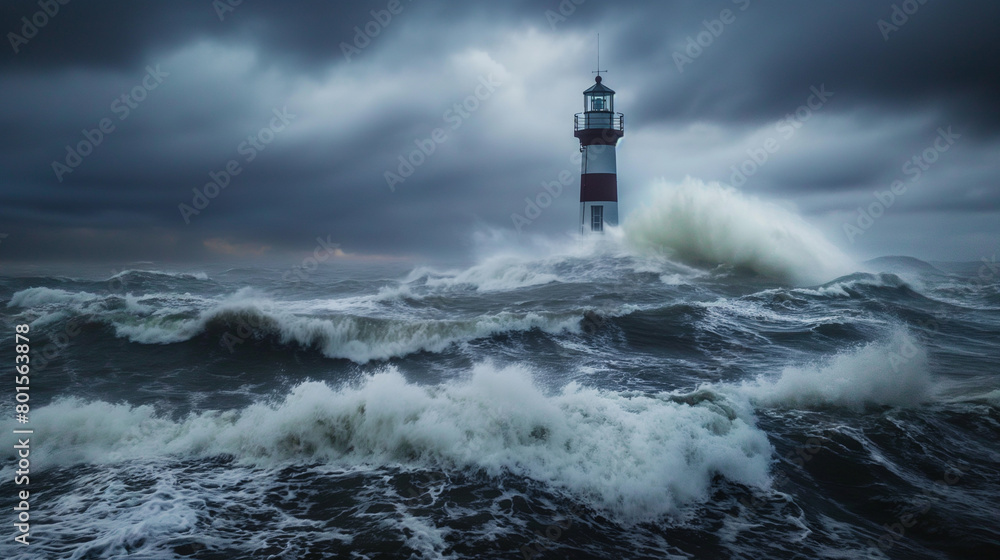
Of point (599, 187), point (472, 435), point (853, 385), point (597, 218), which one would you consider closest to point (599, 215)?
point (597, 218)

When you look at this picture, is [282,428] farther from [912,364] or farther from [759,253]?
[759,253]

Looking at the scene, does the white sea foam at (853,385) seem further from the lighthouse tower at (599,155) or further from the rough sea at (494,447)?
the lighthouse tower at (599,155)

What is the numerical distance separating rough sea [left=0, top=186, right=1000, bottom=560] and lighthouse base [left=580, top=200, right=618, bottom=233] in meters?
14.9

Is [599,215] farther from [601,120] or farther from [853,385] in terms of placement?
[853,385]

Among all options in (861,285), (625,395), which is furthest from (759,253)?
(625,395)

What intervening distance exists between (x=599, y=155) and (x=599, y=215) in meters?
3.10

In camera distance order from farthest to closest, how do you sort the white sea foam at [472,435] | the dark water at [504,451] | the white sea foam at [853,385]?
1. the white sea foam at [853,385]
2. the white sea foam at [472,435]
3. the dark water at [504,451]

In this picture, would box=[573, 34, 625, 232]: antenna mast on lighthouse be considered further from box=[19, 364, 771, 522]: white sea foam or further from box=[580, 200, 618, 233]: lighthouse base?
box=[19, 364, 771, 522]: white sea foam

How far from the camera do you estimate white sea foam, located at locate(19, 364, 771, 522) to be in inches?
208

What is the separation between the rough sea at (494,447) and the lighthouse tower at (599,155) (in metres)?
15.2

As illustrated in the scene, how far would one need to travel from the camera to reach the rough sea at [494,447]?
425 centimetres

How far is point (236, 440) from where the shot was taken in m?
5.90

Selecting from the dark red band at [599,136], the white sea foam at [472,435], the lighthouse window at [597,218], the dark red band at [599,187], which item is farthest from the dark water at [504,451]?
the dark red band at [599,136]

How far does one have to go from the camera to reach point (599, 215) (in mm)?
25828
